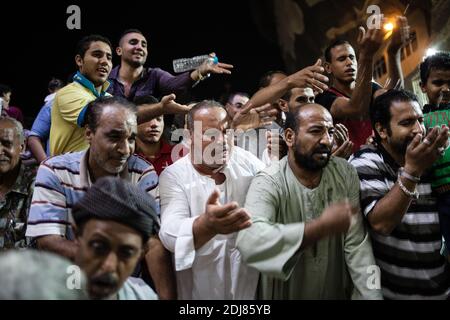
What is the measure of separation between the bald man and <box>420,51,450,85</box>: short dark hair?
1.18 m

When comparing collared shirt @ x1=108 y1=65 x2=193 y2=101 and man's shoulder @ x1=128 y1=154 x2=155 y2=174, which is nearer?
man's shoulder @ x1=128 y1=154 x2=155 y2=174

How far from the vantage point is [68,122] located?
3.57 metres

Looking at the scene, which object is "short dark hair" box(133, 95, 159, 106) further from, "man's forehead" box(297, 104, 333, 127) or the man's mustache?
the man's mustache

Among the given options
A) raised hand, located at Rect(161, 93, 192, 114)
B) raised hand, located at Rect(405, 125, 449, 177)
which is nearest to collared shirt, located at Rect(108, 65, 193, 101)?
raised hand, located at Rect(161, 93, 192, 114)

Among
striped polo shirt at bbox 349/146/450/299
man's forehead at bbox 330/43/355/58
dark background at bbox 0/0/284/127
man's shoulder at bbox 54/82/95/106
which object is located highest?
dark background at bbox 0/0/284/127

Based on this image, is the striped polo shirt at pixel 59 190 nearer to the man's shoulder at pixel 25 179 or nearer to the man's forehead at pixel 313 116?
the man's shoulder at pixel 25 179

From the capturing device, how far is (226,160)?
3197 mm

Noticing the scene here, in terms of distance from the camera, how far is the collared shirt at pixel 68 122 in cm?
353

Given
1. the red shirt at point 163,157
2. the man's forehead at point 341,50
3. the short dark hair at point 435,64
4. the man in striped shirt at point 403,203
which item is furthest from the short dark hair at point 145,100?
the short dark hair at point 435,64

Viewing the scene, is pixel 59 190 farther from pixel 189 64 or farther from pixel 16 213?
pixel 189 64

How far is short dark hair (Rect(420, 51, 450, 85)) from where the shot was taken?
138 inches

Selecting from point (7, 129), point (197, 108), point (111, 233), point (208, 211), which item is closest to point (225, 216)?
point (208, 211)
